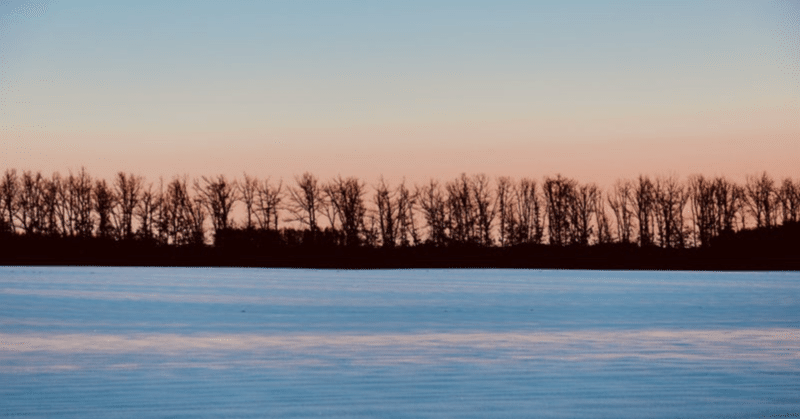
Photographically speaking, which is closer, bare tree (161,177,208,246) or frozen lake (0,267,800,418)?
frozen lake (0,267,800,418)

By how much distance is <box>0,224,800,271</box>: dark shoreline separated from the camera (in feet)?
180

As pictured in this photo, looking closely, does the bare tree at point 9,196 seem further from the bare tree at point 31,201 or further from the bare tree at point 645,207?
the bare tree at point 645,207

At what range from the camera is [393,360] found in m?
8.86

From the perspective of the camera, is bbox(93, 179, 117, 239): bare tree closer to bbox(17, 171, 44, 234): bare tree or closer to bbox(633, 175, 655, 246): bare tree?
bbox(17, 171, 44, 234): bare tree

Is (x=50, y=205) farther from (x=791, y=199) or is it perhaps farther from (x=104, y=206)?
(x=791, y=199)

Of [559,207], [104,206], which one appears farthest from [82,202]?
[559,207]

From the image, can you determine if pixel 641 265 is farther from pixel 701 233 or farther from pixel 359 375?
pixel 359 375

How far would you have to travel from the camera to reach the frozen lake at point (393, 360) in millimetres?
6266

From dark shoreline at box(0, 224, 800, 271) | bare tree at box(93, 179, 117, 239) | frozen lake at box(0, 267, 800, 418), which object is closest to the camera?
frozen lake at box(0, 267, 800, 418)

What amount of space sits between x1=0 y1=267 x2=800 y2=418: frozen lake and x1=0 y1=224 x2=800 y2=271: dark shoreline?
37.0 metres

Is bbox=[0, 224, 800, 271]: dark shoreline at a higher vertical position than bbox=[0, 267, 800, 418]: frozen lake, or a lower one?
higher

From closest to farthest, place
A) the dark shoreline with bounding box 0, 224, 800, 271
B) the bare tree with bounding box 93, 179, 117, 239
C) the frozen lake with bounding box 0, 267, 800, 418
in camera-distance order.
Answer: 1. the frozen lake with bounding box 0, 267, 800, 418
2. the dark shoreline with bounding box 0, 224, 800, 271
3. the bare tree with bounding box 93, 179, 117, 239

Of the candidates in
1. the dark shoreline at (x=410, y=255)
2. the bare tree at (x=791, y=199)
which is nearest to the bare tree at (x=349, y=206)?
the dark shoreline at (x=410, y=255)

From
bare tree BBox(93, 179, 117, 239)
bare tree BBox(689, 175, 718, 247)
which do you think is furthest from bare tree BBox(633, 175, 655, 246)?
bare tree BBox(93, 179, 117, 239)
